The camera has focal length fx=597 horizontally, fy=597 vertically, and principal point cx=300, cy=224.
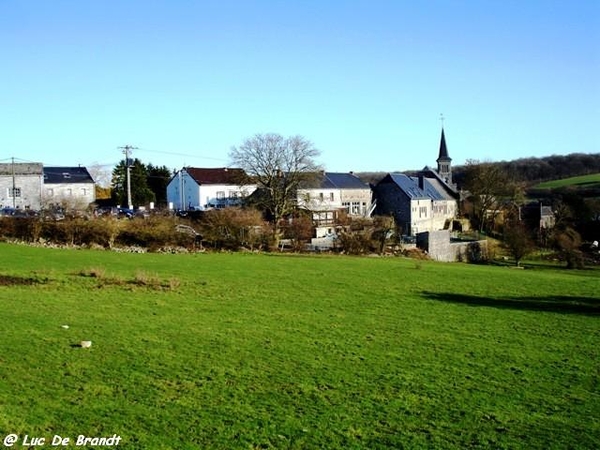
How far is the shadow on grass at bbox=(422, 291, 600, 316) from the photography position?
67.9ft

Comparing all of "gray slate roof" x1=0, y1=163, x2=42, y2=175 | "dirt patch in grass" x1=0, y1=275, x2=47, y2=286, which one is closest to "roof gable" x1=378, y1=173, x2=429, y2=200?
"gray slate roof" x1=0, y1=163, x2=42, y2=175

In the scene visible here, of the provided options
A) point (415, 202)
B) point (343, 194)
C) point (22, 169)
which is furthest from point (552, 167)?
point (22, 169)

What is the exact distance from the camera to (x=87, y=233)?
120 feet

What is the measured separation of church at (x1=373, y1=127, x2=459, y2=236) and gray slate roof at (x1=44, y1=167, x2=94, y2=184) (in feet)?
119

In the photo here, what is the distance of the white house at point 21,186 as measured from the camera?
63875 mm

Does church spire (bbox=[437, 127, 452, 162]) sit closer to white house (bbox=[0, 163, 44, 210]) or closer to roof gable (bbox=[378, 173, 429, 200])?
roof gable (bbox=[378, 173, 429, 200])

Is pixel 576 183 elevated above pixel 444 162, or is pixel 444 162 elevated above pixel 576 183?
pixel 444 162

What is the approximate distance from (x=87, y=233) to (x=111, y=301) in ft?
66.5

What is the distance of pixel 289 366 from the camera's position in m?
11.7

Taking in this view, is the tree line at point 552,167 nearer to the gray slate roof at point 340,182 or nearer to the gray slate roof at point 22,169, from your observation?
the gray slate roof at point 340,182

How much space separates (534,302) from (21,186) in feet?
189

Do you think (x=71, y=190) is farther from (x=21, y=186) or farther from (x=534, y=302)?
(x=534, y=302)

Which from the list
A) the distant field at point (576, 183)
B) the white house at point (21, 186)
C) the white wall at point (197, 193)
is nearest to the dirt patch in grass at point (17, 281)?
the white house at point (21, 186)

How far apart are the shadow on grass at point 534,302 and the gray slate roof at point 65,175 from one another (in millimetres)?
59371
